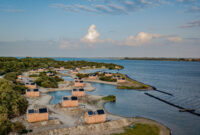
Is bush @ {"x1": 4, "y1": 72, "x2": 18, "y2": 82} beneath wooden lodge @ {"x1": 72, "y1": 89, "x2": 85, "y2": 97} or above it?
above

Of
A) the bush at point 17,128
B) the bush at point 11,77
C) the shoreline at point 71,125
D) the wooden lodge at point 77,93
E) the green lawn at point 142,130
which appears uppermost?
the bush at point 11,77

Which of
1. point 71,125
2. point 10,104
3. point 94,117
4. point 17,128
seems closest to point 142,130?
point 94,117

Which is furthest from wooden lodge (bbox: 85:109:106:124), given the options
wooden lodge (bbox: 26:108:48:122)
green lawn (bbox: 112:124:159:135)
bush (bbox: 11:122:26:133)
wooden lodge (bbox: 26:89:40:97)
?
wooden lodge (bbox: 26:89:40:97)

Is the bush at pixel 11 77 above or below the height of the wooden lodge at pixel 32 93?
above

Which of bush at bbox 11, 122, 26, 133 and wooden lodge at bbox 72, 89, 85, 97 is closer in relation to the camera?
bush at bbox 11, 122, 26, 133

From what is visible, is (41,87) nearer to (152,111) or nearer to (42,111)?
(42,111)

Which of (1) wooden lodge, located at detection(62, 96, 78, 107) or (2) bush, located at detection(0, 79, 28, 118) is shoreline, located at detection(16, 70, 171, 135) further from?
(2) bush, located at detection(0, 79, 28, 118)

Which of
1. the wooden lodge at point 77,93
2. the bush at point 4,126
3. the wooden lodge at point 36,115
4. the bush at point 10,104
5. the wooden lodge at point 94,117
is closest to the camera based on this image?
the bush at point 4,126

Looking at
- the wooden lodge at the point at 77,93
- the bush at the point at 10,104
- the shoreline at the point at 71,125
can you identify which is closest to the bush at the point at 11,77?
the bush at the point at 10,104

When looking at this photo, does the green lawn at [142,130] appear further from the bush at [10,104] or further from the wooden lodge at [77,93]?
the wooden lodge at [77,93]
